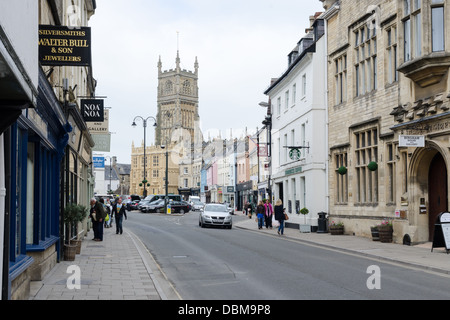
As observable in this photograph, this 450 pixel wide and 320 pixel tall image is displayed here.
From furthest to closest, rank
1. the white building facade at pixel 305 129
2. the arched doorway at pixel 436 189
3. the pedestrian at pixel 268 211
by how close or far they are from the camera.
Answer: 1. the pedestrian at pixel 268 211
2. the white building facade at pixel 305 129
3. the arched doorway at pixel 436 189

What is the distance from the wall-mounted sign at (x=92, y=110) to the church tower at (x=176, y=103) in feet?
478

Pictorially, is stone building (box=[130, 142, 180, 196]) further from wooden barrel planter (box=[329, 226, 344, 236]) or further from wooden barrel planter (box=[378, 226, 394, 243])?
wooden barrel planter (box=[378, 226, 394, 243])

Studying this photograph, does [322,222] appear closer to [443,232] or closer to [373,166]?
[373,166]

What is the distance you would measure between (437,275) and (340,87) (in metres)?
17.0

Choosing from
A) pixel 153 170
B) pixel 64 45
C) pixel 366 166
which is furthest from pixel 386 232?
pixel 153 170

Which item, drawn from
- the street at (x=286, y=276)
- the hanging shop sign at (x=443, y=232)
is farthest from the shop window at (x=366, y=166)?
the hanging shop sign at (x=443, y=232)

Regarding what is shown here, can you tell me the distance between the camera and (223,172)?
98.1m

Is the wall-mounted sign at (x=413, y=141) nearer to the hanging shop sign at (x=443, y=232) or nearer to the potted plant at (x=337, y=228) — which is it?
the hanging shop sign at (x=443, y=232)

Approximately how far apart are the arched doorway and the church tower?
493ft

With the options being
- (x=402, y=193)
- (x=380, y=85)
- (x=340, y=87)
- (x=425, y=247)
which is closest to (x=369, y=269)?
(x=425, y=247)

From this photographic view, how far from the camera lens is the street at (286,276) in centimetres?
1025

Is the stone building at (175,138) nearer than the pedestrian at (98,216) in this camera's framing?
No

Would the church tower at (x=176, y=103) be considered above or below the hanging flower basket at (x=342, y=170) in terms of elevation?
above
